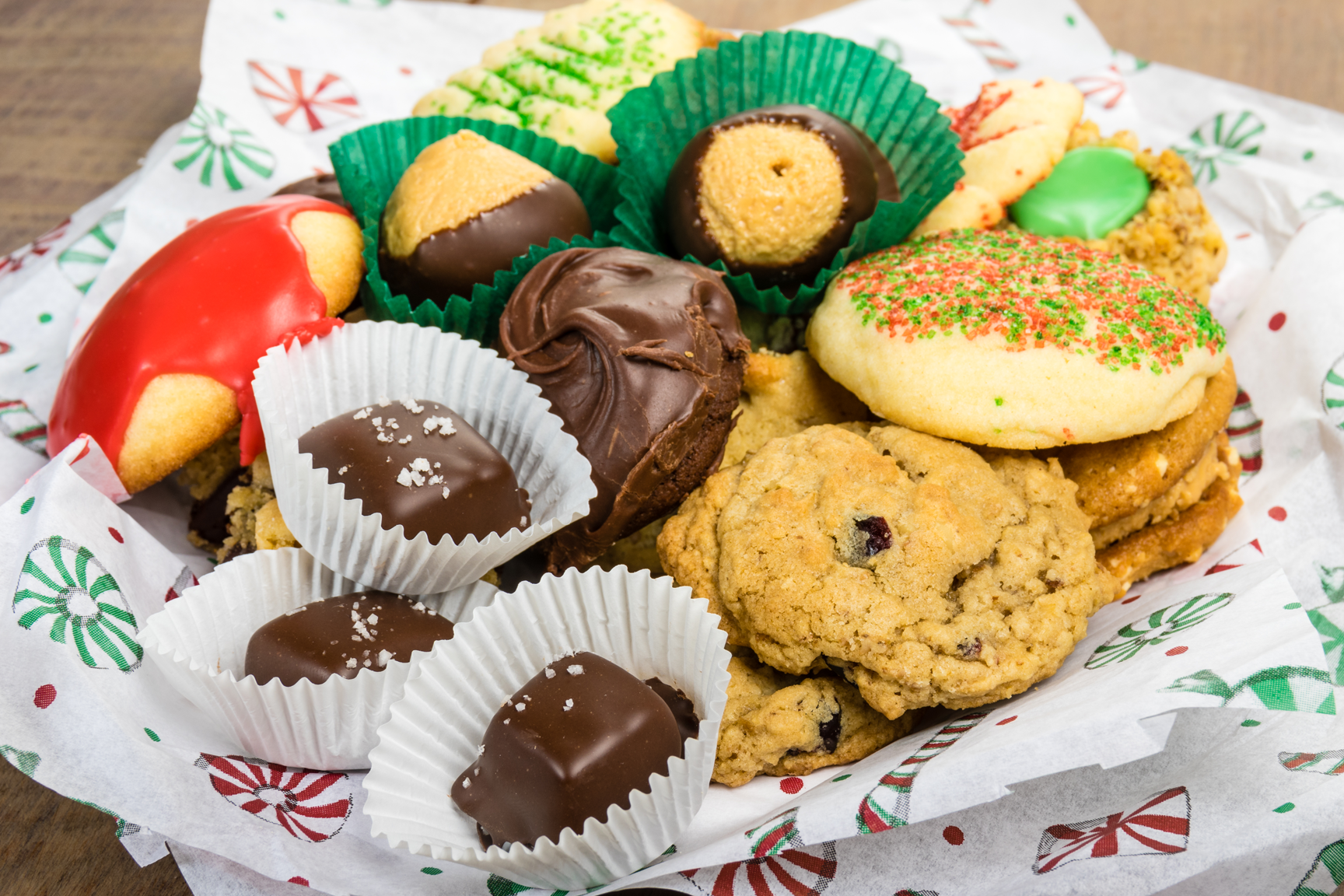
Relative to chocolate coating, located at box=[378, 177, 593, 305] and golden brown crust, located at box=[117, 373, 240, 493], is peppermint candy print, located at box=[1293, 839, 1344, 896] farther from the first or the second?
golden brown crust, located at box=[117, 373, 240, 493]

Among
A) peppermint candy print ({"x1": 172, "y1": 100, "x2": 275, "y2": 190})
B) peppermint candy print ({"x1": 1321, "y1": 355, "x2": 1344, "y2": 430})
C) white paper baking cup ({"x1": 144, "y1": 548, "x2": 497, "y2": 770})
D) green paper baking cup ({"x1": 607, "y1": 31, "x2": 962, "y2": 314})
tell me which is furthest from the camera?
peppermint candy print ({"x1": 172, "y1": 100, "x2": 275, "y2": 190})

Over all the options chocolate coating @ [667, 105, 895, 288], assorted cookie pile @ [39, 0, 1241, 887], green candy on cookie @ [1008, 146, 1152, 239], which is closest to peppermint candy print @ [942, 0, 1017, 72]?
green candy on cookie @ [1008, 146, 1152, 239]

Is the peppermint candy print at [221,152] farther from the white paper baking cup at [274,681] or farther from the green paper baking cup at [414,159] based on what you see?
the white paper baking cup at [274,681]

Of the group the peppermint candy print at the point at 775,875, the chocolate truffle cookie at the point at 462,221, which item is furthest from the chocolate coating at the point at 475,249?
the peppermint candy print at the point at 775,875

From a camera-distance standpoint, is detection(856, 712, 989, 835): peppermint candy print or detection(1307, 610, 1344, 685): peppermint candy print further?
detection(1307, 610, 1344, 685): peppermint candy print

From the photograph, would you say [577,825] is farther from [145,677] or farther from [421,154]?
[421,154]
